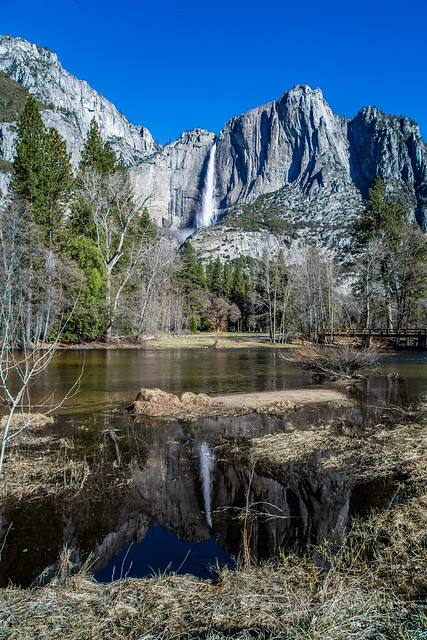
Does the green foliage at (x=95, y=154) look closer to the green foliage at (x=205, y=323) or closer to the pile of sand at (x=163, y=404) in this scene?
the pile of sand at (x=163, y=404)

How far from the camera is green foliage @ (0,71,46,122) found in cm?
12105

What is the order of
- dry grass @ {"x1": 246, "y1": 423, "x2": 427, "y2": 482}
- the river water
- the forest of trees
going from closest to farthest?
1. the river water
2. dry grass @ {"x1": 246, "y1": 423, "x2": 427, "y2": 482}
3. the forest of trees

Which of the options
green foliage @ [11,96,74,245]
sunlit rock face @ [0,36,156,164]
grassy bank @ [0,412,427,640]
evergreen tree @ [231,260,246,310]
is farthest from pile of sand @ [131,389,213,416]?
sunlit rock face @ [0,36,156,164]

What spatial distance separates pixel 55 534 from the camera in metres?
4.32

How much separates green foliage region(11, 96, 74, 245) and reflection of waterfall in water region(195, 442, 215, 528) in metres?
31.8

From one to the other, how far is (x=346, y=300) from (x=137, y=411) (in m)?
48.0

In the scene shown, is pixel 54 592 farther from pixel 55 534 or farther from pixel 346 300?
pixel 346 300

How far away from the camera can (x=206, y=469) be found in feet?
20.8

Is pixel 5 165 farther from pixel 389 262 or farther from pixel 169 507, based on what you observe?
pixel 169 507

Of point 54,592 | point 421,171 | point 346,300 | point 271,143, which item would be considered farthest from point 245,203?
point 54,592

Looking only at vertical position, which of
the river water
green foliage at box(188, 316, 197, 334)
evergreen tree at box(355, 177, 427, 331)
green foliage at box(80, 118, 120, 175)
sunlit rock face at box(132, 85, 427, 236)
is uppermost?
sunlit rock face at box(132, 85, 427, 236)

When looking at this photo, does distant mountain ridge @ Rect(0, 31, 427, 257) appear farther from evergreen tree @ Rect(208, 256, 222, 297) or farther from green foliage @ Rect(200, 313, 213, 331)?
green foliage @ Rect(200, 313, 213, 331)

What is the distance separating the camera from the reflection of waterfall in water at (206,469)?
16.8 ft

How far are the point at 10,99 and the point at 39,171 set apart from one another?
124339 mm
